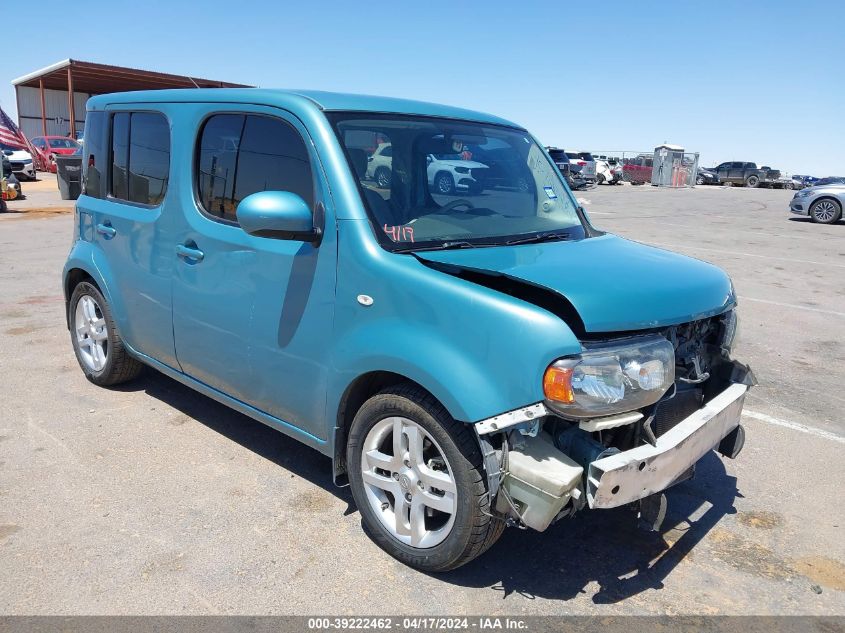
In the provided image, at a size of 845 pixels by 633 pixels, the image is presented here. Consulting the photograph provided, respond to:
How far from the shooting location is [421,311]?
9.22 ft

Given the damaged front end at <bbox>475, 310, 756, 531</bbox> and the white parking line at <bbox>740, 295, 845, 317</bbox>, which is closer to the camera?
the damaged front end at <bbox>475, 310, 756, 531</bbox>

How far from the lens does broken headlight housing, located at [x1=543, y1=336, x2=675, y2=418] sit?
2.54m

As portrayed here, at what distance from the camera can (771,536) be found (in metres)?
3.44

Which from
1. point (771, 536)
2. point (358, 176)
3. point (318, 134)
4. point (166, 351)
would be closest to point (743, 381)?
point (771, 536)

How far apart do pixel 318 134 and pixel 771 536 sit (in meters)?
2.90

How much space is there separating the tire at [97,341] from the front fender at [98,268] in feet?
0.35

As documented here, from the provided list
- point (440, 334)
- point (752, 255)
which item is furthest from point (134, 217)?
point (752, 255)

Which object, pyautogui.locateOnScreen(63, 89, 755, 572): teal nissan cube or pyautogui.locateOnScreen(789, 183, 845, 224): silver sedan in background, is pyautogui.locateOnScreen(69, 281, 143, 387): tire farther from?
pyautogui.locateOnScreen(789, 183, 845, 224): silver sedan in background

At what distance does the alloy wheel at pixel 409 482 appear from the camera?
288 centimetres

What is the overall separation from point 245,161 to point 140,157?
3.69ft

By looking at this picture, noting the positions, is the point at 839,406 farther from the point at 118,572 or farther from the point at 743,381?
the point at 118,572

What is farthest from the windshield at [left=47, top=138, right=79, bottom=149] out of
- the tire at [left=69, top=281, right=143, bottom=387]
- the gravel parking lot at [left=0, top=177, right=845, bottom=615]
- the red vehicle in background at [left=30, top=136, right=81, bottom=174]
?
the tire at [left=69, top=281, right=143, bottom=387]

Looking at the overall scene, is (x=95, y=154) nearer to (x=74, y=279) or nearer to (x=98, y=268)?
(x=98, y=268)

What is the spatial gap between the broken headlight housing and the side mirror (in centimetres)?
129
